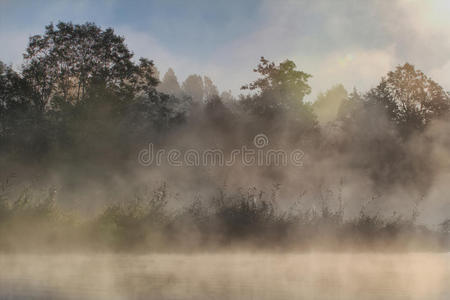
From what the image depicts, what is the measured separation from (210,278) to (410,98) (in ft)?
82.7

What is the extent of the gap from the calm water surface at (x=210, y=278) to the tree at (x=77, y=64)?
1849 cm

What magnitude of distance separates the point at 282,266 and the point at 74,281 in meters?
2.75

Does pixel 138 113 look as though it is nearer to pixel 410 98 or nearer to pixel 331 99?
pixel 410 98

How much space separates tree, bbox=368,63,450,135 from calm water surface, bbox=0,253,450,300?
20.7 metres

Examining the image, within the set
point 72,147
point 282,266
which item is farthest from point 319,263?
point 72,147

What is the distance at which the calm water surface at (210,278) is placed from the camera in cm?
378

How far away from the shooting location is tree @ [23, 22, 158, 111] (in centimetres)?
2394

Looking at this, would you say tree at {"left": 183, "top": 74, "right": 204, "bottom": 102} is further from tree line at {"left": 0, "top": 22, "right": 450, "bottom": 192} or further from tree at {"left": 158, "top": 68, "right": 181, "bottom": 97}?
tree line at {"left": 0, "top": 22, "right": 450, "bottom": 192}

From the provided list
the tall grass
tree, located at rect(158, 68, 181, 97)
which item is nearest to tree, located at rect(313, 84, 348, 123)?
tree, located at rect(158, 68, 181, 97)

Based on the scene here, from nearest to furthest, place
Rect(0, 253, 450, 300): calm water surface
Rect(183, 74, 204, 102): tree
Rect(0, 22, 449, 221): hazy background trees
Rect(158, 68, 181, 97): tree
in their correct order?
Rect(0, 253, 450, 300): calm water surface → Rect(0, 22, 449, 221): hazy background trees → Rect(158, 68, 181, 97): tree → Rect(183, 74, 204, 102): tree

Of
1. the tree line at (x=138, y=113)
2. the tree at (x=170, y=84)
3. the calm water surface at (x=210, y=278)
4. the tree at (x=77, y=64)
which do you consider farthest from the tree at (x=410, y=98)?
the tree at (x=170, y=84)

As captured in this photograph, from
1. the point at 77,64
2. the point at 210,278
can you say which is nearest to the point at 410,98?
the point at 77,64

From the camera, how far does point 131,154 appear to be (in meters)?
22.4

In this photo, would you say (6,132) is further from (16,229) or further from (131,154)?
(16,229)
